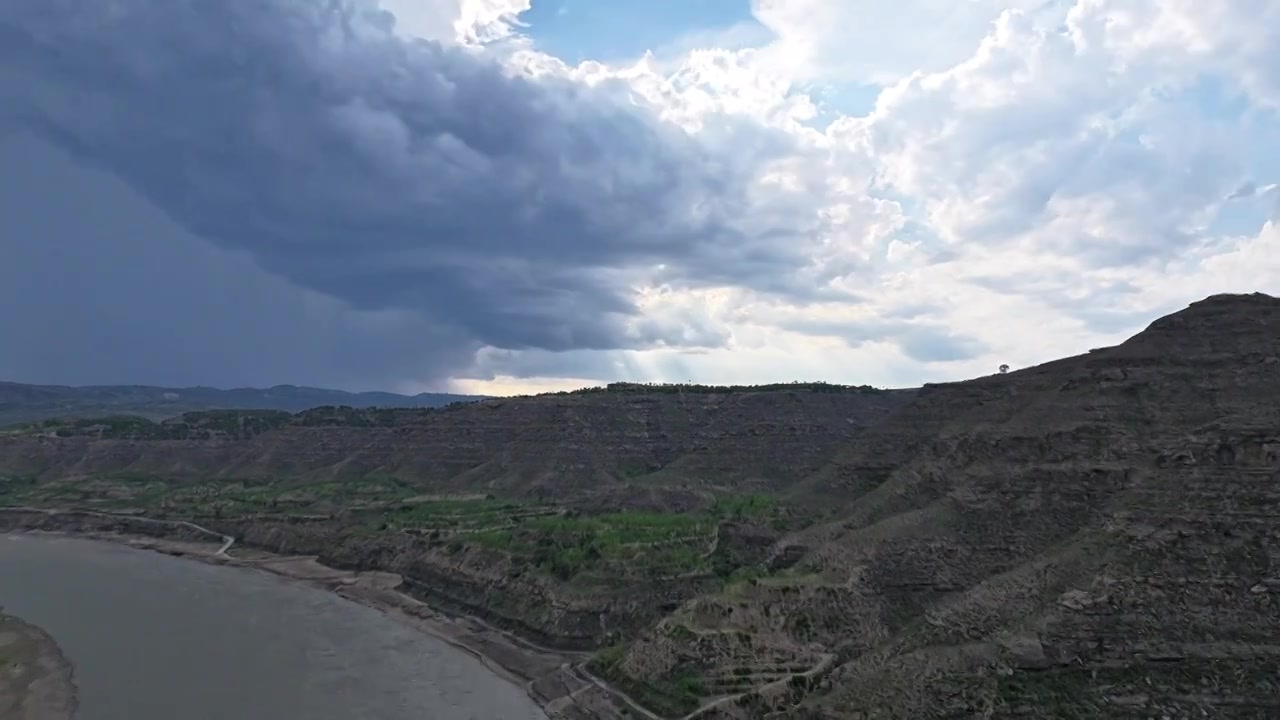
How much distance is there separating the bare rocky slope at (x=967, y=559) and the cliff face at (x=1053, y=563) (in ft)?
0.47

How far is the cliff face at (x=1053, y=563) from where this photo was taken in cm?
4403

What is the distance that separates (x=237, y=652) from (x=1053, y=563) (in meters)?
73.5

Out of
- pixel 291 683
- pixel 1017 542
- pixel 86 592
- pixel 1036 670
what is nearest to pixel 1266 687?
pixel 1036 670

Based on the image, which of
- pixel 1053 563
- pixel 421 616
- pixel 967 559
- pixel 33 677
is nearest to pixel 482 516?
pixel 421 616

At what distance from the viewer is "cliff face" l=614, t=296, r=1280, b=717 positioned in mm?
44031

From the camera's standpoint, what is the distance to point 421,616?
345 feet

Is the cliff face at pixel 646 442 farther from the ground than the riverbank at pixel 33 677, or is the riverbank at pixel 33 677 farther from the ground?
the cliff face at pixel 646 442

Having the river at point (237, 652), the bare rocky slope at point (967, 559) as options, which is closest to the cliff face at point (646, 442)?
the bare rocky slope at point (967, 559)

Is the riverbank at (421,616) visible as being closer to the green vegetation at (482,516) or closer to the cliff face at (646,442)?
the green vegetation at (482,516)

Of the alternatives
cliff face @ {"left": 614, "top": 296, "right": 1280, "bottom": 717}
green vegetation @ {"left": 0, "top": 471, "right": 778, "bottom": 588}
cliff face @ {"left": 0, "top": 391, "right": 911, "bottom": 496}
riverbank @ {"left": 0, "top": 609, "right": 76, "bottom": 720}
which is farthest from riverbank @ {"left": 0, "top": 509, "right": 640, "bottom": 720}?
cliff face @ {"left": 0, "top": 391, "right": 911, "bottom": 496}

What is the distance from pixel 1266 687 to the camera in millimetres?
40938

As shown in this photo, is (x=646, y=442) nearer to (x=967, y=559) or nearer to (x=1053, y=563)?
(x=967, y=559)

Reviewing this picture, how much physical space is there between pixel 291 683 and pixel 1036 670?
60643 mm

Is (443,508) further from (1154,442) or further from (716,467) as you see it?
(1154,442)
